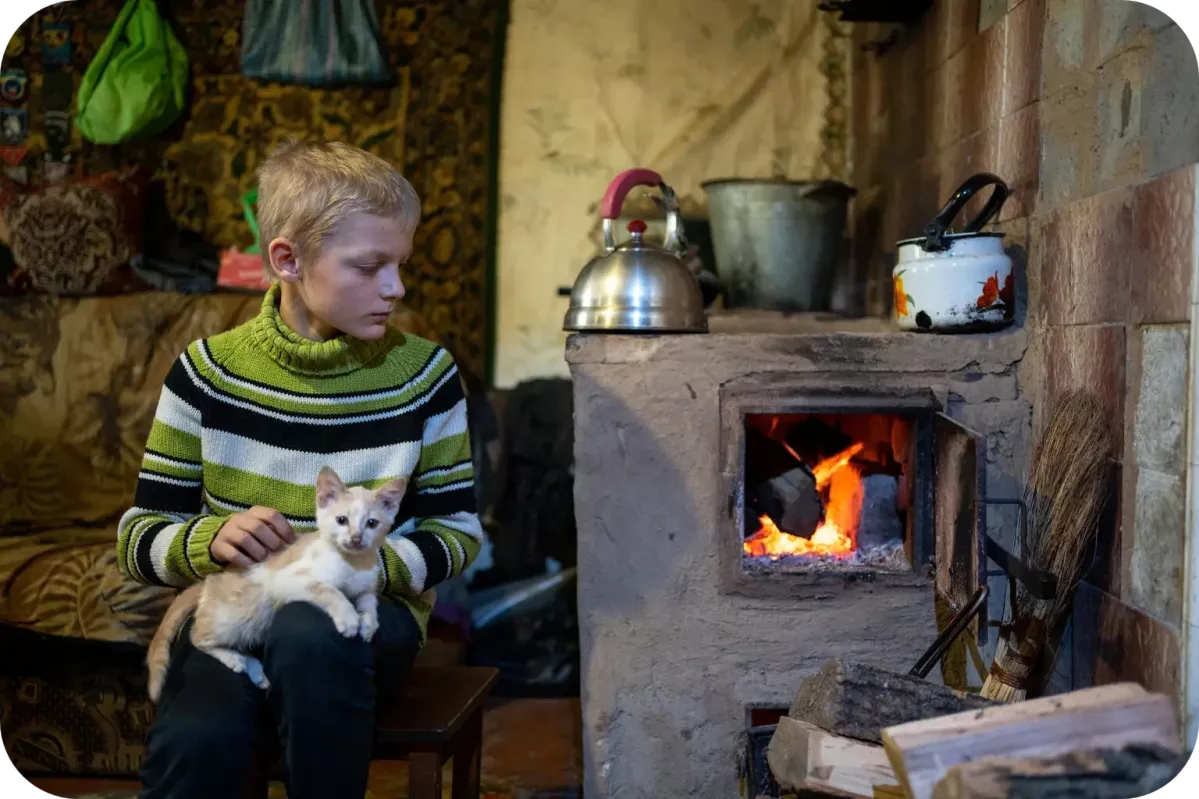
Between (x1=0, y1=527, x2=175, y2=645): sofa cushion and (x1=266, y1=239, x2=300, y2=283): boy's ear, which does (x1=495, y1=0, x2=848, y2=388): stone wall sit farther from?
(x1=266, y1=239, x2=300, y2=283): boy's ear

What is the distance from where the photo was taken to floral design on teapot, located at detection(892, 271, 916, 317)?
2.03 meters

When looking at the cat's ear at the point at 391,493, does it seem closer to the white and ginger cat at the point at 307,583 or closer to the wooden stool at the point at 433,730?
the white and ginger cat at the point at 307,583

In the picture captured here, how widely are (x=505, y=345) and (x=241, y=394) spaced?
1782 mm

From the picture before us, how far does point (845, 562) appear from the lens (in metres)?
2.09

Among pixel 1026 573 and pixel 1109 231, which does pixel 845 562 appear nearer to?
pixel 1026 573

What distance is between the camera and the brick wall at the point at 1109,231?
1.44 metres

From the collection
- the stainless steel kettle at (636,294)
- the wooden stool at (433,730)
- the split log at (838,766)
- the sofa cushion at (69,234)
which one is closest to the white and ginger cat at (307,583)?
the wooden stool at (433,730)

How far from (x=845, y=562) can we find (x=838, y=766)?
2.42ft

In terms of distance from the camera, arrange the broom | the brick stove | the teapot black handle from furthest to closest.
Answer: the brick stove < the teapot black handle < the broom

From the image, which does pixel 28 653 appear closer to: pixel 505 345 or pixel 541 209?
pixel 505 345

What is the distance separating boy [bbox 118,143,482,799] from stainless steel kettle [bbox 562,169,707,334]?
1.62 ft

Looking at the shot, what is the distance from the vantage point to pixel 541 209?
10.8 ft

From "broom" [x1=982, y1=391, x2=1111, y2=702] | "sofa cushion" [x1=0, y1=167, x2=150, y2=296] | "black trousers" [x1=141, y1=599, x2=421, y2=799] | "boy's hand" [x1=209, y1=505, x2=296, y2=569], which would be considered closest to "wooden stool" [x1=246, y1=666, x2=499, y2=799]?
"black trousers" [x1=141, y1=599, x2=421, y2=799]

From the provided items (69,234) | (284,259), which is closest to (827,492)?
(284,259)
